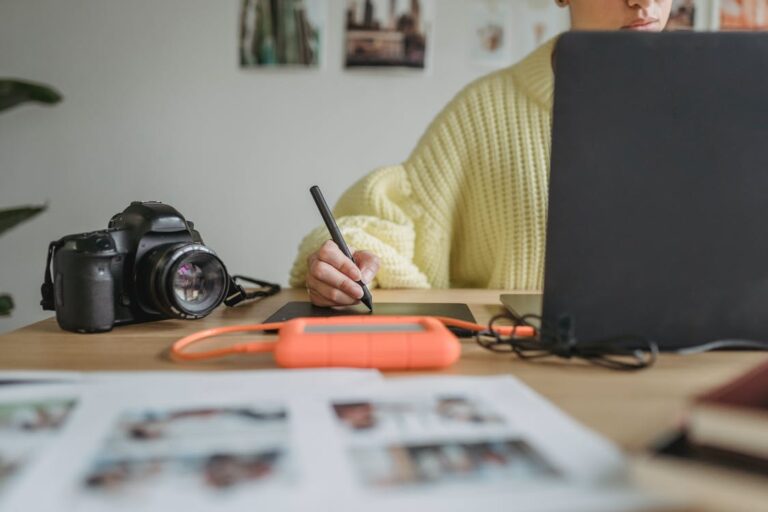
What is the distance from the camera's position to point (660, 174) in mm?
470

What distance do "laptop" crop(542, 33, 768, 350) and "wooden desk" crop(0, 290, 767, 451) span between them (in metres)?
0.05

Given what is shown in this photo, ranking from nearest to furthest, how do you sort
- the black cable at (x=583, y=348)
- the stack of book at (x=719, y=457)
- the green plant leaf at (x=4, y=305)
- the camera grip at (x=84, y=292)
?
the stack of book at (x=719, y=457)
the black cable at (x=583, y=348)
the camera grip at (x=84, y=292)
the green plant leaf at (x=4, y=305)

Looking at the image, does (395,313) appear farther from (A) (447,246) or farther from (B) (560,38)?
(A) (447,246)

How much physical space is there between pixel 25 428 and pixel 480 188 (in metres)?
0.93

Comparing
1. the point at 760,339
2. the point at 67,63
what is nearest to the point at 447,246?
the point at 760,339

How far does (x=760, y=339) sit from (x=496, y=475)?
333 millimetres

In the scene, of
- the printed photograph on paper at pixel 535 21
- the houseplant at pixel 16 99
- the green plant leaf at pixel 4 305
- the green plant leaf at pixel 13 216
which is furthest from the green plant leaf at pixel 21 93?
the printed photograph on paper at pixel 535 21

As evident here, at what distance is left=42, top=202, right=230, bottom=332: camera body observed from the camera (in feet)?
1.89

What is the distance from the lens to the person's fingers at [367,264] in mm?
794

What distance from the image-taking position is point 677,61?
0.46 metres

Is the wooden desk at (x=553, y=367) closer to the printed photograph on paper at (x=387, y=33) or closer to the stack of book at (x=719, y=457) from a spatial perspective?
the stack of book at (x=719, y=457)

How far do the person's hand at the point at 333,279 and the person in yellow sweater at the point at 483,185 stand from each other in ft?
0.91

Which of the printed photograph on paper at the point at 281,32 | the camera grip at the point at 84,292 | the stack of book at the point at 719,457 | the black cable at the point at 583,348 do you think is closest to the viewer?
the stack of book at the point at 719,457

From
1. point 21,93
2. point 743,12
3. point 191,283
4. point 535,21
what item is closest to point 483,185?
point 191,283
